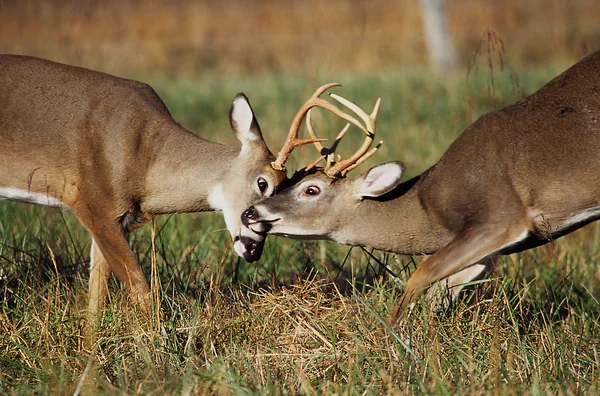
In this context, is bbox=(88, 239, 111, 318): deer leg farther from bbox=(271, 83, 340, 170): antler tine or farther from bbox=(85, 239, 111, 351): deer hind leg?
bbox=(271, 83, 340, 170): antler tine

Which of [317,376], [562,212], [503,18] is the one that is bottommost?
[503,18]

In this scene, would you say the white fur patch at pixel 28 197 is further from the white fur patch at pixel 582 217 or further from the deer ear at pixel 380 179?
the white fur patch at pixel 582 217

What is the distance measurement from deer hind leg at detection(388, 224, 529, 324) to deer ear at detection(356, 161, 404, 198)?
22.0 inches

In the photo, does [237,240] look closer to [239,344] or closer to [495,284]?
[239,344]

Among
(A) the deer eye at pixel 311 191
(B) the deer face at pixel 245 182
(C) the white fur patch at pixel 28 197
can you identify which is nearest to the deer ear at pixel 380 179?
(A) the deer eye at pixel 311 191

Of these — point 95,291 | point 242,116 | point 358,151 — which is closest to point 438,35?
point 242,116

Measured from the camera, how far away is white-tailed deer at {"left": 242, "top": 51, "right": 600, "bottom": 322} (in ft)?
15.0

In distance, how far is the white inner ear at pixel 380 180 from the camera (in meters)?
4.96

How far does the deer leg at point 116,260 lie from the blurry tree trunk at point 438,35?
11103 millimetres

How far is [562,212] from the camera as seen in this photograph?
462 centimetres

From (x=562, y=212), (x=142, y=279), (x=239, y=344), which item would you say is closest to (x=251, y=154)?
(x=142, y=279)

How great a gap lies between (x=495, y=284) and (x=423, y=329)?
798 mm

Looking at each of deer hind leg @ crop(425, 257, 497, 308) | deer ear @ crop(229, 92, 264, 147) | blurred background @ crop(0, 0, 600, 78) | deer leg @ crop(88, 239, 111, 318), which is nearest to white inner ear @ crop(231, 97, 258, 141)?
deer ear @ crop(229, 92, 264, 147)

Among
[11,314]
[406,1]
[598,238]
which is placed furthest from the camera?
[406,1]
